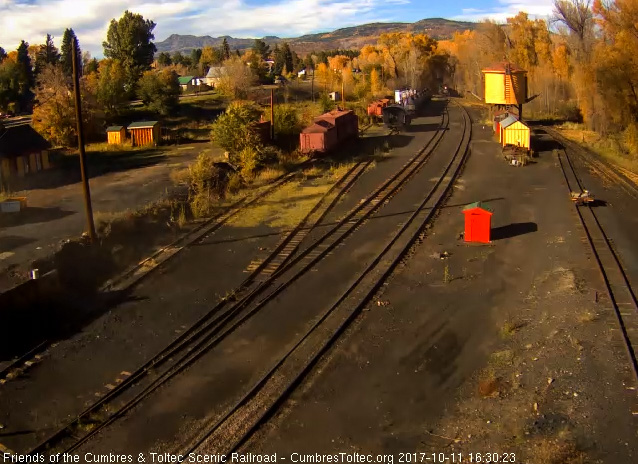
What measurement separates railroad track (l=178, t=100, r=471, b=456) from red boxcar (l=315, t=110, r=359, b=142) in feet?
55.7

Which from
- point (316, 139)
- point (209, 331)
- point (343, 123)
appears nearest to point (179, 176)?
point (316, 139)

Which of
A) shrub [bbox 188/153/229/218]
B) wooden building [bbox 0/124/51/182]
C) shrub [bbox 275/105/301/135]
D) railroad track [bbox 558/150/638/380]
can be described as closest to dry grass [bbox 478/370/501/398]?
railroad track [bbox 558/150/638/380]

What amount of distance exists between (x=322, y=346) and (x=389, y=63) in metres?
87.8

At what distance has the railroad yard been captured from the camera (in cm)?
804

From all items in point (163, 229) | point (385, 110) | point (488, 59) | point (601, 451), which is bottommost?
point (601, 451)

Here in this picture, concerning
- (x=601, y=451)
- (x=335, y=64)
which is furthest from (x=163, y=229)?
(x=335, y=64)

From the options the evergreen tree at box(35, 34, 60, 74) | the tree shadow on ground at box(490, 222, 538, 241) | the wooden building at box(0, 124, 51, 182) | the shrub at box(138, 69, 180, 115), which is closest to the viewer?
the tree shadow on ground at box(490, 222, 538, 241)

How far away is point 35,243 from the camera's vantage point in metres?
16.6

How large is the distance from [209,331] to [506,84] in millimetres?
32780

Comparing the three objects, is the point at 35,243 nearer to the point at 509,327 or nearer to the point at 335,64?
the point at 509,327

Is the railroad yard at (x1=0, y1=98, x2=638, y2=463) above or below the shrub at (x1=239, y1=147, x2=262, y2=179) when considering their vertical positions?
below

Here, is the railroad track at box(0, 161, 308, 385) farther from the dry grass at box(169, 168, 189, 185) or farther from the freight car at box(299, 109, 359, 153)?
the freight car at box(299, 109, 359, 153)

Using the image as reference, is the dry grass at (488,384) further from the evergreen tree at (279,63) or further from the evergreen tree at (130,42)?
the evergreen tree at (279,63)

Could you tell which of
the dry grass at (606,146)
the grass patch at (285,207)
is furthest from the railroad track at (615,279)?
the dry grass at (606,146)
